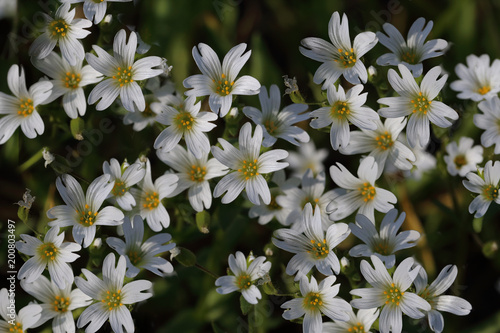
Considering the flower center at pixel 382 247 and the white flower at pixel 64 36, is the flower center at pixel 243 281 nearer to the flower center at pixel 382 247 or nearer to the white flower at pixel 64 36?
the flower center at pixel 382 247

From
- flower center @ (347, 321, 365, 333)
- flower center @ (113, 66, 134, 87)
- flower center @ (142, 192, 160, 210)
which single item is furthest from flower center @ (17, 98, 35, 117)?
flower center @ (347, 321, 365, 333)

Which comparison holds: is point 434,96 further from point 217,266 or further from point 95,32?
point 95,32

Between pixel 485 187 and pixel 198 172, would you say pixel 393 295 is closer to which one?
pixel 485 187

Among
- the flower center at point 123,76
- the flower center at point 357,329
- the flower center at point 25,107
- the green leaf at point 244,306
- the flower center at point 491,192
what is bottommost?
the flower center at point 357,329

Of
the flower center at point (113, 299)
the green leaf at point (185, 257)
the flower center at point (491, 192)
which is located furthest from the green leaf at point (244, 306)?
the flower center at point (491, 192)

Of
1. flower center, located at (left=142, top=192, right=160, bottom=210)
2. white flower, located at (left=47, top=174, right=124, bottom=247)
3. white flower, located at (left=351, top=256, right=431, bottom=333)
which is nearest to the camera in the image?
white flower, located at (left=351, top=256, right=431, bottom=333)

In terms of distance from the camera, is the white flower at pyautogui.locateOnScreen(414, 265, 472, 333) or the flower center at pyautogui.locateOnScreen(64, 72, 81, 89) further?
the flower center at pyautogui.locateOnScreen(64, 72, 81, 89)

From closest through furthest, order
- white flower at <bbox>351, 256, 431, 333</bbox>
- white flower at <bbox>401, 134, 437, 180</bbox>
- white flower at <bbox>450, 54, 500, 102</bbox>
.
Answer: white flower at <bbox>351, 256, 431, 333</bbox> → white flower at <bbox>450, 54, 500, 102</bbox> → white flower at <bbox>401, 134, 437, 180</bbox>

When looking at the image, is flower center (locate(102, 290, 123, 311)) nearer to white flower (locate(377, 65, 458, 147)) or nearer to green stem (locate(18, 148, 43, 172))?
green stem (locate(18, 148, 43, 172))
